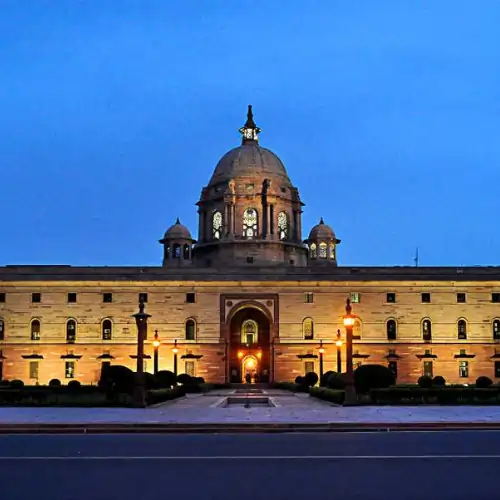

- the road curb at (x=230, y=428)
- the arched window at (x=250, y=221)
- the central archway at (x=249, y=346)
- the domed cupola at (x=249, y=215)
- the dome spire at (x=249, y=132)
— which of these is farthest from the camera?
the dome spire at (x=249, y=132)

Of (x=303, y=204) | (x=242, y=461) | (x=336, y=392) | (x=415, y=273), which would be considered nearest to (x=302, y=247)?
(x=303, y=204)

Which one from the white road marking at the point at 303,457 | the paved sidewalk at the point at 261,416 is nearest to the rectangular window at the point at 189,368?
the paved sidewalk at the point at 261,416

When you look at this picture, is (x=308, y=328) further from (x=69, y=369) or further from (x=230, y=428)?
(x=230, y=428)

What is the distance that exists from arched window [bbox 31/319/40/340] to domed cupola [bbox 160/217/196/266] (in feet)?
43.8

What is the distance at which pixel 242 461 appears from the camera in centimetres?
1484

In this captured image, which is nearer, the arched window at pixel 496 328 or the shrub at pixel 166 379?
the shrub at pixel 166 379

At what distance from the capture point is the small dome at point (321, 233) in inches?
3179

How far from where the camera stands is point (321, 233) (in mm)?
81000

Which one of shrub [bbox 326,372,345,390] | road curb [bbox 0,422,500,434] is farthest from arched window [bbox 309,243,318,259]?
road curb [bbox 0,422,500,434]

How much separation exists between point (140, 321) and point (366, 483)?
79.4ft

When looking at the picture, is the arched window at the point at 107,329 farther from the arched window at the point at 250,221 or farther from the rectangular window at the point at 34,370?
the arched window at the point at 250,221

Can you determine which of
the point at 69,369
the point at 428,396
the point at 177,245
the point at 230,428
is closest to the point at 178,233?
the point at 177,245

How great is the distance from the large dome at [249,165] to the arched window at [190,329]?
16.6m

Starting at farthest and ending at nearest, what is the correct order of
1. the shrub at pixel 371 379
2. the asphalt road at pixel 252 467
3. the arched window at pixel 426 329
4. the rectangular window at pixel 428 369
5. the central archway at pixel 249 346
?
1. the central archway at pixel 249 346
2. the arched window at pixel 426 329
3. the rectangular window at pixel 428 369
4. the shrub at pixel 371 379
5. the asphalt road at pixel 252 467
